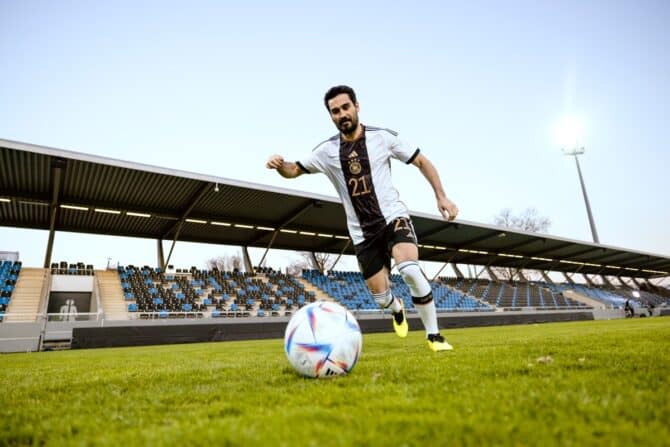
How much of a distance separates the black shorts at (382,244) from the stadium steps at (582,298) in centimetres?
4726

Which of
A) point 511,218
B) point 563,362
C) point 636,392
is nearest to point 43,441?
point 636,392

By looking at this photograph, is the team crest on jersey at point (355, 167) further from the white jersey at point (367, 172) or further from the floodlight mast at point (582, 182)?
the floodlight mast at point (582, 182)

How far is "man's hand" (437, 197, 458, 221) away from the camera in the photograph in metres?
4.50

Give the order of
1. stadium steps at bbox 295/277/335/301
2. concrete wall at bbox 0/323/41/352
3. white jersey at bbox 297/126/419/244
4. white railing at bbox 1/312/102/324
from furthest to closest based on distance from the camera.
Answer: stadium steps at bbox 295/277/335/301
white railing at bbox 1/312/102/324
concrete wall at bbox 0/323/41/352
white jersey at bbox 297/126/419/244

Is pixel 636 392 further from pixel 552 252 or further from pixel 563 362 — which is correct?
pixel 552 252

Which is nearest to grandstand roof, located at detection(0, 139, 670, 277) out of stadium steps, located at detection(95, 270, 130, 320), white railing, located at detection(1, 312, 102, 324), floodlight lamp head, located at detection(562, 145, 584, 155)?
stadium steps, located at detection(95, 270, 130, 320)

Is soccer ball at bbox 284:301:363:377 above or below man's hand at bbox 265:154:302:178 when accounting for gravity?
below

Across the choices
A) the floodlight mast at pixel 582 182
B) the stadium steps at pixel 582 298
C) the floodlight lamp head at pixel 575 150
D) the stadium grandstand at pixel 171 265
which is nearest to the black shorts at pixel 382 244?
the stadium grandstand at pixel 171 265

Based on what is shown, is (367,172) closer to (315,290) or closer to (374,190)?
(374,190)

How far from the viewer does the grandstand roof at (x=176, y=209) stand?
58.7 ft

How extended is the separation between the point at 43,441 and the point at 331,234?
28.6 meters

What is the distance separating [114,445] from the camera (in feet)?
4.98

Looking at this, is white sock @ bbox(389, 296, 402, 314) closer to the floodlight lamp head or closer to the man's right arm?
the man's right arm

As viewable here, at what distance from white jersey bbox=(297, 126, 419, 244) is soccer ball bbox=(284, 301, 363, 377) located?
1595 mm
